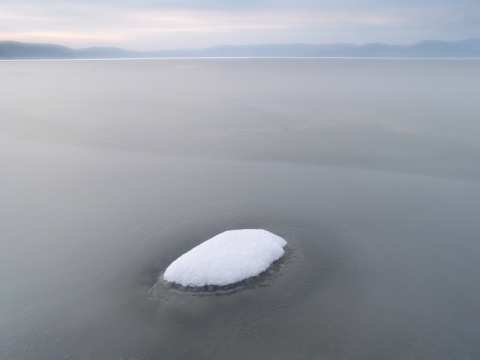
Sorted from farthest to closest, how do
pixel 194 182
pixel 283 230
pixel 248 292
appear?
pixel 194 182 < pixel 283 230 < pixel 248 292

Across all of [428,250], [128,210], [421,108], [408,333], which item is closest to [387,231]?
[428,250]

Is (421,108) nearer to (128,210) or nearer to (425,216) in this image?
(425,216)

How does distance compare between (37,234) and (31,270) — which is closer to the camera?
(31,270)

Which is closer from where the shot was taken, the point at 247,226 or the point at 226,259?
the point at 226,259

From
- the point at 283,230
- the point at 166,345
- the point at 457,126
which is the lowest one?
the point at 166,345
